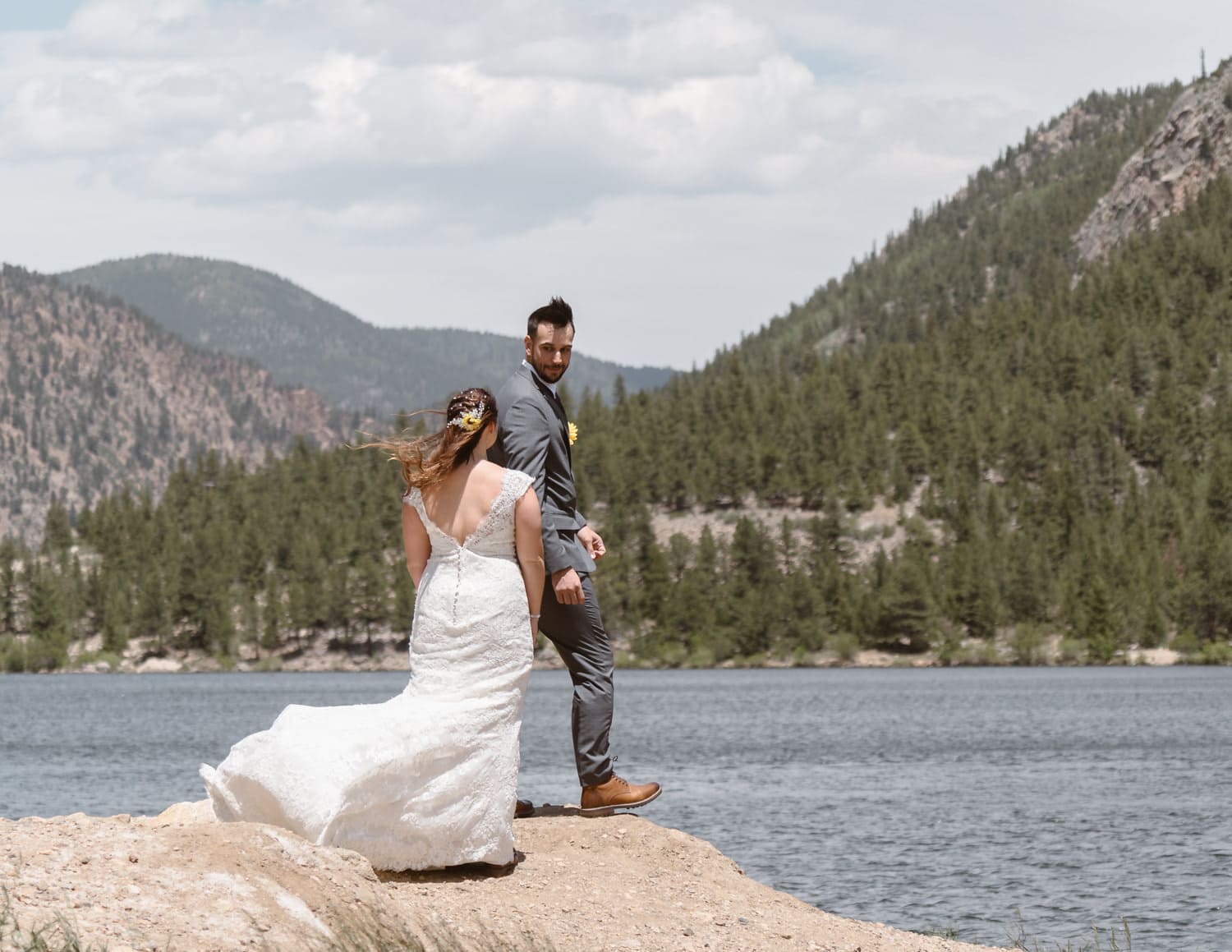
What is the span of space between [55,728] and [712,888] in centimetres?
7603

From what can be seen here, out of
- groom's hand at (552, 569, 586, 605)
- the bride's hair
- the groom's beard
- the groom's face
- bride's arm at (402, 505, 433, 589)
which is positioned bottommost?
groom's hand at (552, 569, 586, 605)

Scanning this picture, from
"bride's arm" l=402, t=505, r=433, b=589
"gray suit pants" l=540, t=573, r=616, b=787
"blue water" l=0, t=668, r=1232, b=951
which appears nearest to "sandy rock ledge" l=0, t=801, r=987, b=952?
"gray suit pants" l=540, t=573, r=616, b=787

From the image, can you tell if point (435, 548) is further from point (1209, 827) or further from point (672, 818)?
point (1209, 827)

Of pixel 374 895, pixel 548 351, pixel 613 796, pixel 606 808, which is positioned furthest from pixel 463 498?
pixel 606 808

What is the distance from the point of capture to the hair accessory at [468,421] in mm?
12453

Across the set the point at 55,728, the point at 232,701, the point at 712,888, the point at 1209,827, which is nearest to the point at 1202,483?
the point at 232,701

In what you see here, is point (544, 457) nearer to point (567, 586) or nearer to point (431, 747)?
point (567, 586)

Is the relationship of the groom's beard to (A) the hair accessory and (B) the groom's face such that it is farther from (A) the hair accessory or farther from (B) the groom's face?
(A) the hair accessory

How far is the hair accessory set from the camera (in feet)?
40.9

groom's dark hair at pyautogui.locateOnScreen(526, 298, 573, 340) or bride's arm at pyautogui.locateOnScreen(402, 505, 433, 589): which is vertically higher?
groom's dark hair at pyautogui.locateOnScreen(526, 298, 573, 340)

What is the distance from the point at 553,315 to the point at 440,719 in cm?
329

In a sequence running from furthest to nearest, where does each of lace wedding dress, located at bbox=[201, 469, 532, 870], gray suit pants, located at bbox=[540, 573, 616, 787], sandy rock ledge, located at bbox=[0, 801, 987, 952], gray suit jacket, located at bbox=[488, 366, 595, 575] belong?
gray suit pants, located at bbox=[540, 573, 616, 787], gray suit jacket, located at bbox=[488, 366, 595, 575], lace wedding dress, located at bbox=[201, 469, 532, 870], sandy rock ledge, located at bbox=[0, 801, 987, 952]

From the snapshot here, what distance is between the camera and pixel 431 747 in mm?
12148

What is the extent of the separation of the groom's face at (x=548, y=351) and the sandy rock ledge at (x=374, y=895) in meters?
3.80
